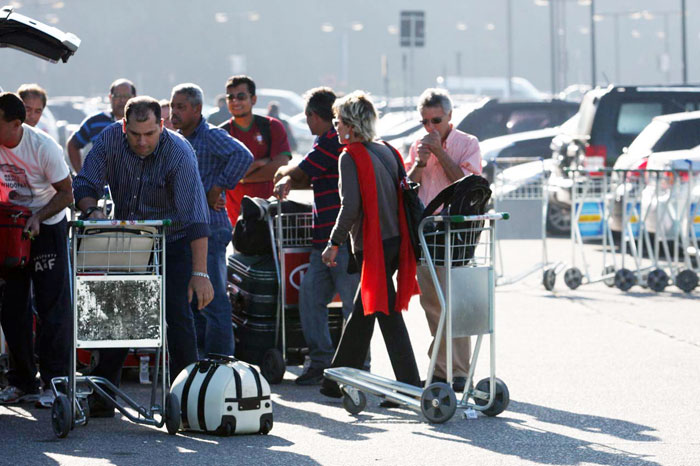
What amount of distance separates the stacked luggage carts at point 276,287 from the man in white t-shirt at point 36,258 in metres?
1.51

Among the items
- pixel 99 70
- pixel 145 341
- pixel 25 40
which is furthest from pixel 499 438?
pixel 99 70

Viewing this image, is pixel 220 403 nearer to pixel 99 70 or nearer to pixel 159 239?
pixel 159 239

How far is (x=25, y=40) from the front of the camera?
721 cm

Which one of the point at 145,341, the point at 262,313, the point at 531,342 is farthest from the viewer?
the point at 531,342

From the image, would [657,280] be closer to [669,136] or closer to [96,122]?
[669,136]

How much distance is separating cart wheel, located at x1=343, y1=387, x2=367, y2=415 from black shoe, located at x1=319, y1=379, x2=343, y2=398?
473 millimetres

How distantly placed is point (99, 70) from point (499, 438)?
81858 millimetres

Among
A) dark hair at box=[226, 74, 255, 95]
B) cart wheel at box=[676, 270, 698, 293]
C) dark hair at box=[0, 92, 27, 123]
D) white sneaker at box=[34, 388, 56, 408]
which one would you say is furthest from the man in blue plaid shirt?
cart wheel at box=[676, 270, 698, 293]

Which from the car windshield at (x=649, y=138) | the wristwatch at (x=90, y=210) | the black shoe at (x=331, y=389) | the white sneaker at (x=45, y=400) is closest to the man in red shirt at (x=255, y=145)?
the black shoe at (x=331, y=389)

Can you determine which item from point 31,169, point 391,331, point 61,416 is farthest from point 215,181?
point 61,416

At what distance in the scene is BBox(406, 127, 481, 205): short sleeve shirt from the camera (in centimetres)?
848

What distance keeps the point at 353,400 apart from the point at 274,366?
1.24m

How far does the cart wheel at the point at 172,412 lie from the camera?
6.78 m

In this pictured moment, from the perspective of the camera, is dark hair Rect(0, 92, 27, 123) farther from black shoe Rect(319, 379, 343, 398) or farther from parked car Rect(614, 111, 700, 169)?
parked car Rect(614, 111, 700, 169)
